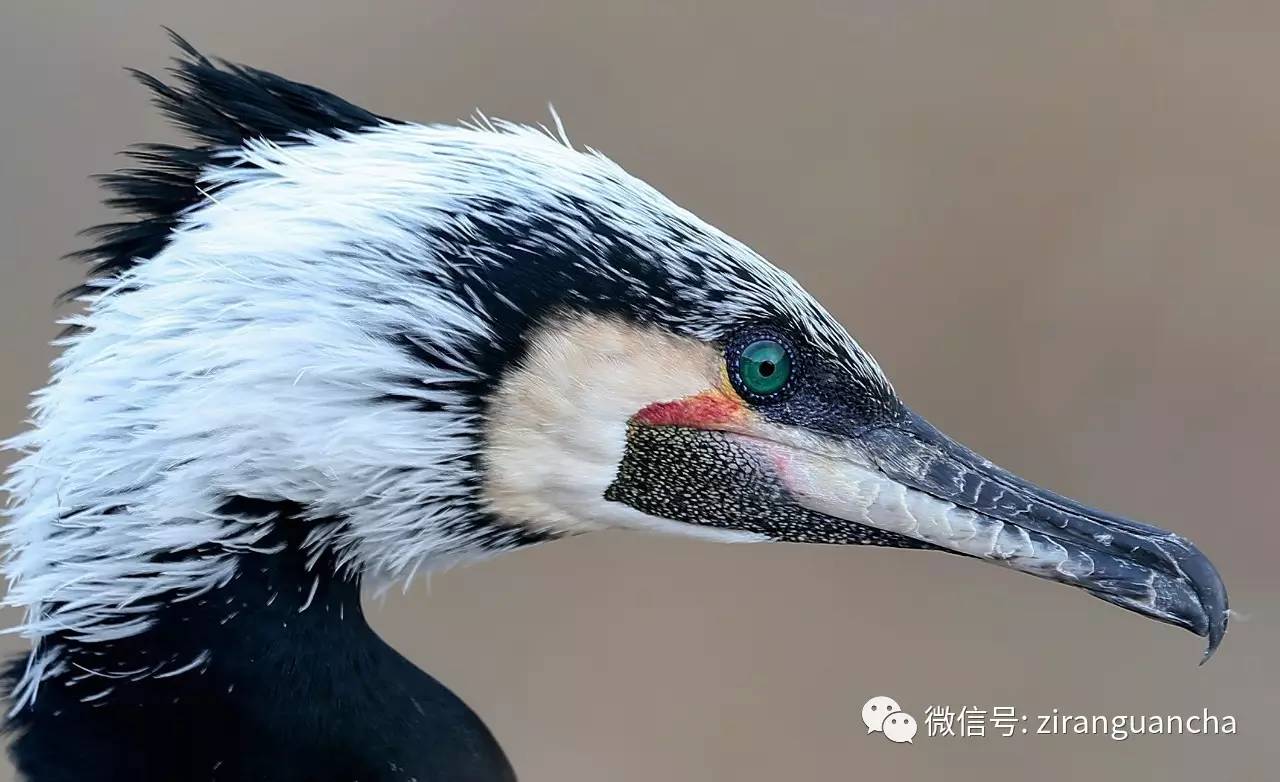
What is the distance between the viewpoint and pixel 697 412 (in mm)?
1062

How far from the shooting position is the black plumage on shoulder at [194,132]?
106 centimetres

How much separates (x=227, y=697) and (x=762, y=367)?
571 mm

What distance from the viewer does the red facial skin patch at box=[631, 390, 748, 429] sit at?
3.44 ft

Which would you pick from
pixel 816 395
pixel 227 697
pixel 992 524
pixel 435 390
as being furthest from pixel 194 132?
pixel 992 524

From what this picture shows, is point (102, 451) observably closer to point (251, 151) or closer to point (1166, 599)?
point (251, 151)

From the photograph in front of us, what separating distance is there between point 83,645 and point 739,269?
0.68 metres

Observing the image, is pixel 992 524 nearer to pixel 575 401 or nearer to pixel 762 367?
pixel 762 367

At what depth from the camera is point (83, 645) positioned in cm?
104

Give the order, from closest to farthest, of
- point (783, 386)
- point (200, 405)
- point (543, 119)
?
point (200, 405), point (783, 386), point (543, 119)

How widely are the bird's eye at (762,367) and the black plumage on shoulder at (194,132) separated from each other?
42 centimetres

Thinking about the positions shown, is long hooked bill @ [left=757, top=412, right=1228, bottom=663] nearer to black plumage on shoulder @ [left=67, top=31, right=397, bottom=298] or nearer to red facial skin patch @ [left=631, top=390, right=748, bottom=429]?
red facial skin patch @ [left=631, top=390, right=748, bottom=429]

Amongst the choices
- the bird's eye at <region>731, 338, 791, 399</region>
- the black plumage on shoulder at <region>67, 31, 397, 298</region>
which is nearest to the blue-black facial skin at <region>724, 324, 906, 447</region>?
the bird's eye at <region>731, 338, 791, 399</region>

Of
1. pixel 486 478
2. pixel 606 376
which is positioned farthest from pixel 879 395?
pixel 486 478

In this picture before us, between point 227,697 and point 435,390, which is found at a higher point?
point 435,390
